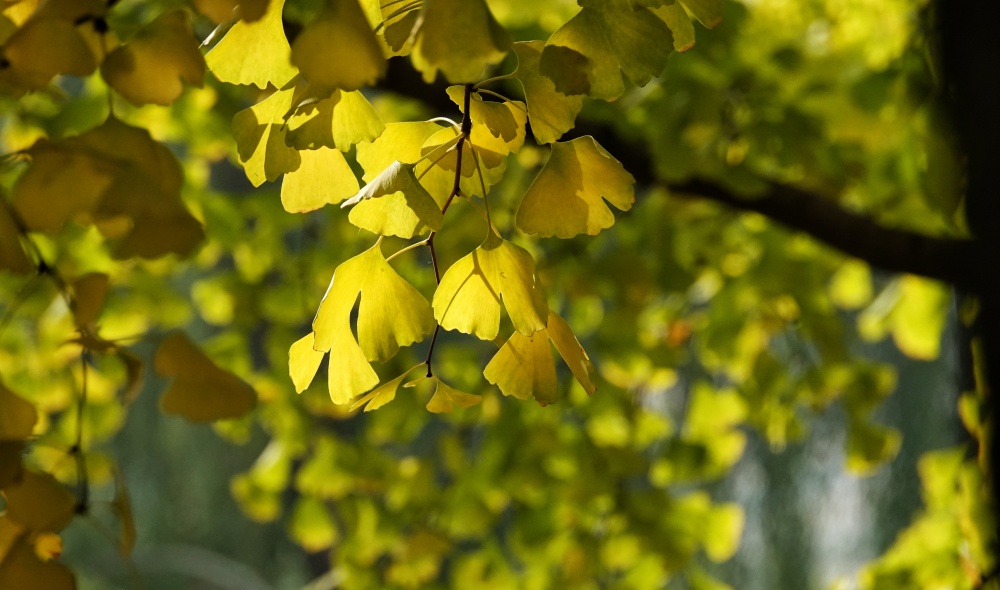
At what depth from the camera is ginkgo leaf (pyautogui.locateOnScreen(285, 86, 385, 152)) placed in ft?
1.05

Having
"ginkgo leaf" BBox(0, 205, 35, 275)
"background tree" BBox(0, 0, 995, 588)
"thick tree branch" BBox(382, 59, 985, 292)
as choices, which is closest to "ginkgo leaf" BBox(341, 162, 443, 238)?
"background tree" BBox(0, 0, 995, 588)

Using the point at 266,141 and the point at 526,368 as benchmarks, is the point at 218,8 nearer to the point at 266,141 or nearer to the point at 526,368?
the point at 266,141

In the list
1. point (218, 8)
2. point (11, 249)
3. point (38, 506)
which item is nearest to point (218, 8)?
point (218, 8)

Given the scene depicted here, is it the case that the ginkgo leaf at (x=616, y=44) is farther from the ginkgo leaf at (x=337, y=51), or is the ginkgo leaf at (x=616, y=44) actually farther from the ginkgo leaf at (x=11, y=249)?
the ginkgo leaf at (x=11, y=249)

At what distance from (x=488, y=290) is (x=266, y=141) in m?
0.09

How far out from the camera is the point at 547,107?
13.3 inches

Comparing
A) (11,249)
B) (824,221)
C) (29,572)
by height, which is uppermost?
(11,249)

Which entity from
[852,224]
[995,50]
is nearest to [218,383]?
[995,50]

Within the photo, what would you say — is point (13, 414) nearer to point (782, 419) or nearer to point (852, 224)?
point (852, 224)

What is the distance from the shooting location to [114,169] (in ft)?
1.12

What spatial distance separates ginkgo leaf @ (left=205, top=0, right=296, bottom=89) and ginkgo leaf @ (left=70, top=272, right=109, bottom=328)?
0.49 ft

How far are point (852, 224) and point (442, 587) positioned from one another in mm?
704

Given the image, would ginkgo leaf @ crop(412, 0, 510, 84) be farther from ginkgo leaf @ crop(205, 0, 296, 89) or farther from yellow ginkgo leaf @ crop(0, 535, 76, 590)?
yellow ginkgo leaf @ crop(0, 535, 76, 590)

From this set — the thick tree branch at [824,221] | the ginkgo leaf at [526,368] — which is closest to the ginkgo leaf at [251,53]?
the ginkgo leaf at [526,368]
